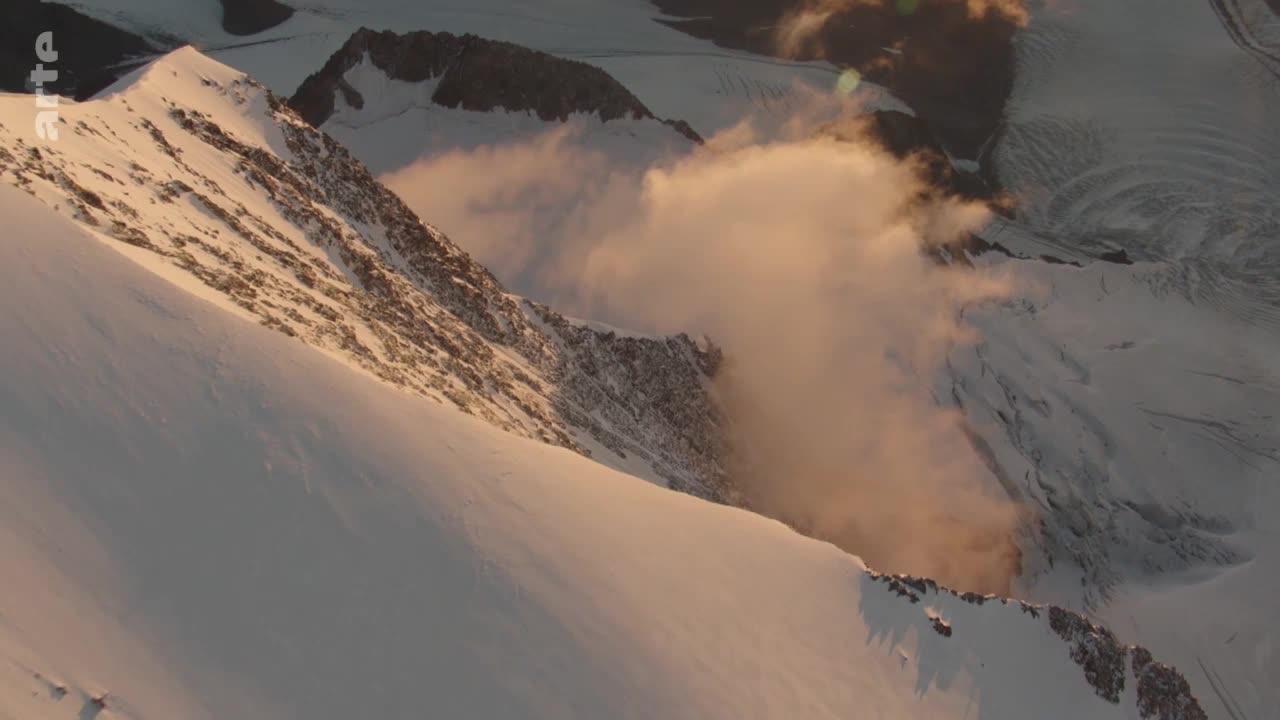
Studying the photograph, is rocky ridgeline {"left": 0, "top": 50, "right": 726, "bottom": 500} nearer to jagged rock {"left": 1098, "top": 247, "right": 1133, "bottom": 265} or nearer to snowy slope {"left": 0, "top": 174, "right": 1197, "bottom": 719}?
snowy slope {"left": 0, "top": 174, "right": 1197, "bottom": 719}

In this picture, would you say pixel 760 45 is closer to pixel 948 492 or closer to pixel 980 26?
pixel 980 26

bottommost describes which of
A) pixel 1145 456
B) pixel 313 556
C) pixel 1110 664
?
pixel 1145 456

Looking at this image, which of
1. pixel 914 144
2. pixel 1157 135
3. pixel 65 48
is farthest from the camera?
pixel 1157 135

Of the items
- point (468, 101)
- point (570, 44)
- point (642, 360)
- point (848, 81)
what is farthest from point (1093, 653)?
point (570, 44)

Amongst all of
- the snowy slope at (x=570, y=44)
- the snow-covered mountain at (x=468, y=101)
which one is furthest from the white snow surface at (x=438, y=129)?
the snowy slope at (x=570, y=44)

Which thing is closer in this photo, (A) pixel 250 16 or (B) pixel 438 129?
(B) pixel 438 129

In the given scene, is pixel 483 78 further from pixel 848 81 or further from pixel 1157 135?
pixel 1157 135

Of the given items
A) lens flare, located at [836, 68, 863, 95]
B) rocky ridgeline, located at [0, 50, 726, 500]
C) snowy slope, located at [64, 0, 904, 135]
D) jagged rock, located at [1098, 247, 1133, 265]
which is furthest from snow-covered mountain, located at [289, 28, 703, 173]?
jagged rock, located at [1098, 247, 1133, 265]
